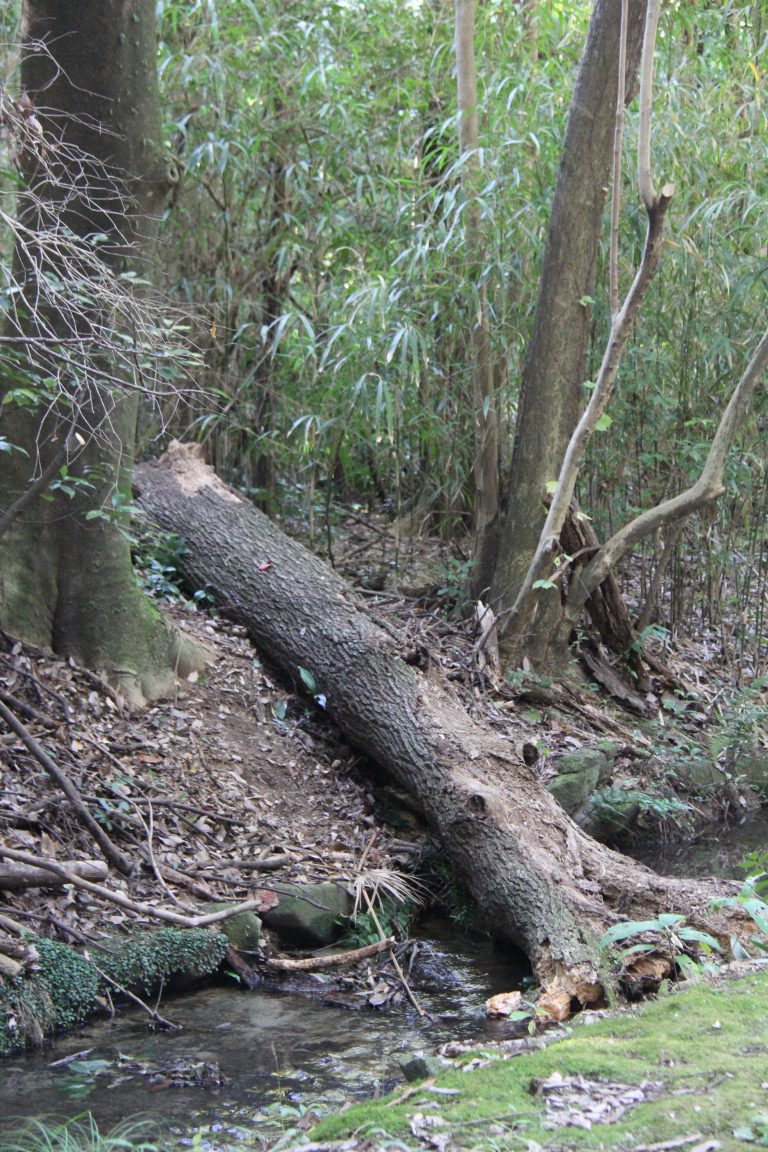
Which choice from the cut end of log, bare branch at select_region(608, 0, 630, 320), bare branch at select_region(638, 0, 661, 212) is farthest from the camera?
the cut end of log

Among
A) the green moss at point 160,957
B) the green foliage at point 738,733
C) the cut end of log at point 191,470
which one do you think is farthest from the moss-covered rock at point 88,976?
the green foliage at point 738,733

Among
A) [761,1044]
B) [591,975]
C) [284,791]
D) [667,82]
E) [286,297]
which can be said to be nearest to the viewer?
[761,1044]

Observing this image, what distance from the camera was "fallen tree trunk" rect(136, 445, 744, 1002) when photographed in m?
Result: 3.66

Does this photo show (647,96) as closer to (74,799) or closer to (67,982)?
(74,799)

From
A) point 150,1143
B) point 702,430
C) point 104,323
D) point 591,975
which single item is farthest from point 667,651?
point 150,1143

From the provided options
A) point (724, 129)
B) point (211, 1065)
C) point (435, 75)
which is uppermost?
point (435, 75)

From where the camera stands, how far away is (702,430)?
6387 millimetres

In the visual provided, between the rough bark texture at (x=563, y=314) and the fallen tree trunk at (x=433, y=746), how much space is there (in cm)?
106

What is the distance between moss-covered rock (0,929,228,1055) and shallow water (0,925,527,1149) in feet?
0.20

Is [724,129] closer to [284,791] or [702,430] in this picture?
[702,430]

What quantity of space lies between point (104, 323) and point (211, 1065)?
232 cm

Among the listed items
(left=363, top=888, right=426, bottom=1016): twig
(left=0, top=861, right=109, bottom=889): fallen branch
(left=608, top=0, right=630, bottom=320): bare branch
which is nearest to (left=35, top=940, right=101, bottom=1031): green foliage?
(left=0, top=861, right=109, bottom=889): fallen branch

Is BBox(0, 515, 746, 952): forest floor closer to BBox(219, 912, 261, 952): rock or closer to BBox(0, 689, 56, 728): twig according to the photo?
BBox(0, 689, 56, 728): twig

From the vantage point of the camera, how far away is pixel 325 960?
3.69 metres
